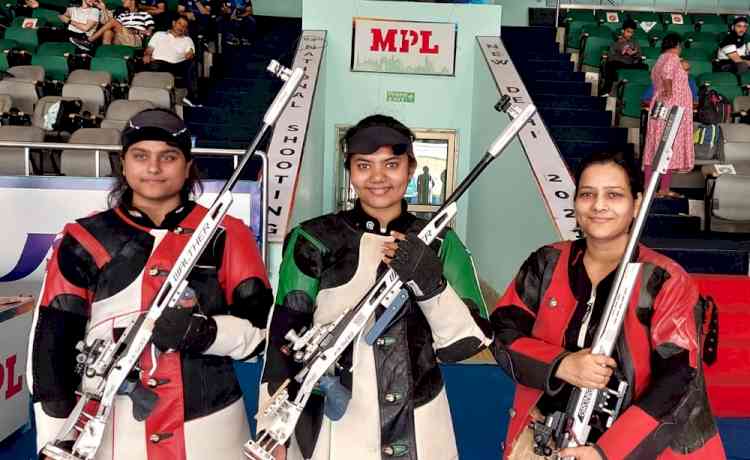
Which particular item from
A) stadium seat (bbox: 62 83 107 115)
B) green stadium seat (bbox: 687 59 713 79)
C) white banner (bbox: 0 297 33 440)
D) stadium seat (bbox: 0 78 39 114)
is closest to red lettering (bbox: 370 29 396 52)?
stadium seat (bbox: 62 83 107 115)

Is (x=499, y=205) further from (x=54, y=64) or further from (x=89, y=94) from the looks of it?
(x=54, y=64)

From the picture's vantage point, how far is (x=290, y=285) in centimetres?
173

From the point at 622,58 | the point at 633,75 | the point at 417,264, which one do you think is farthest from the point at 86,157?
the point at 622,58

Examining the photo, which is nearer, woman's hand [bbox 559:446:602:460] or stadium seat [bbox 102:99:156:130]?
woman's hand [bbox 559:446:602:460]

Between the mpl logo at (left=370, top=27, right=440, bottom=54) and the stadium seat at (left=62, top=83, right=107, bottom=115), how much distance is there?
107 inches

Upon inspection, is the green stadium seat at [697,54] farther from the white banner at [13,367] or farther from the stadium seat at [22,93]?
the white banner at [13,367]

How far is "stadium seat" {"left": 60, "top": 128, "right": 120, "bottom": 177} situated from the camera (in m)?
5.64

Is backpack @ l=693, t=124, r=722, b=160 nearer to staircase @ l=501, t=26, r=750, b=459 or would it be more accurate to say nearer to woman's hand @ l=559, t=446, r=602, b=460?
staircase @ l=501, t=26, r=750, b=459

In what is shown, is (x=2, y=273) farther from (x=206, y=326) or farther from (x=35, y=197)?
(x=206, y=326)

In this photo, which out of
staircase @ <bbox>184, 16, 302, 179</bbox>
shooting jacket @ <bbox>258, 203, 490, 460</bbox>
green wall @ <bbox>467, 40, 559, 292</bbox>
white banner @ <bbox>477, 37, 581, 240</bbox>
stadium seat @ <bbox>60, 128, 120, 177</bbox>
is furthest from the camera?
staircase @ <bbox>184, 16, 302, 179</bbox>

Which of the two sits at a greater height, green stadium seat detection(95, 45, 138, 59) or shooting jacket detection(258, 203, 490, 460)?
green stadium seat detection(95, 45, 138, 59)

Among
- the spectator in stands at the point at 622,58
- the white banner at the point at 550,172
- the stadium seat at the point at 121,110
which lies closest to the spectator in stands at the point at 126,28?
the stadium seat at the point at 121,110

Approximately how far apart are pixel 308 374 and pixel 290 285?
210 millimetres

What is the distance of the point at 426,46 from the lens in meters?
8.05
